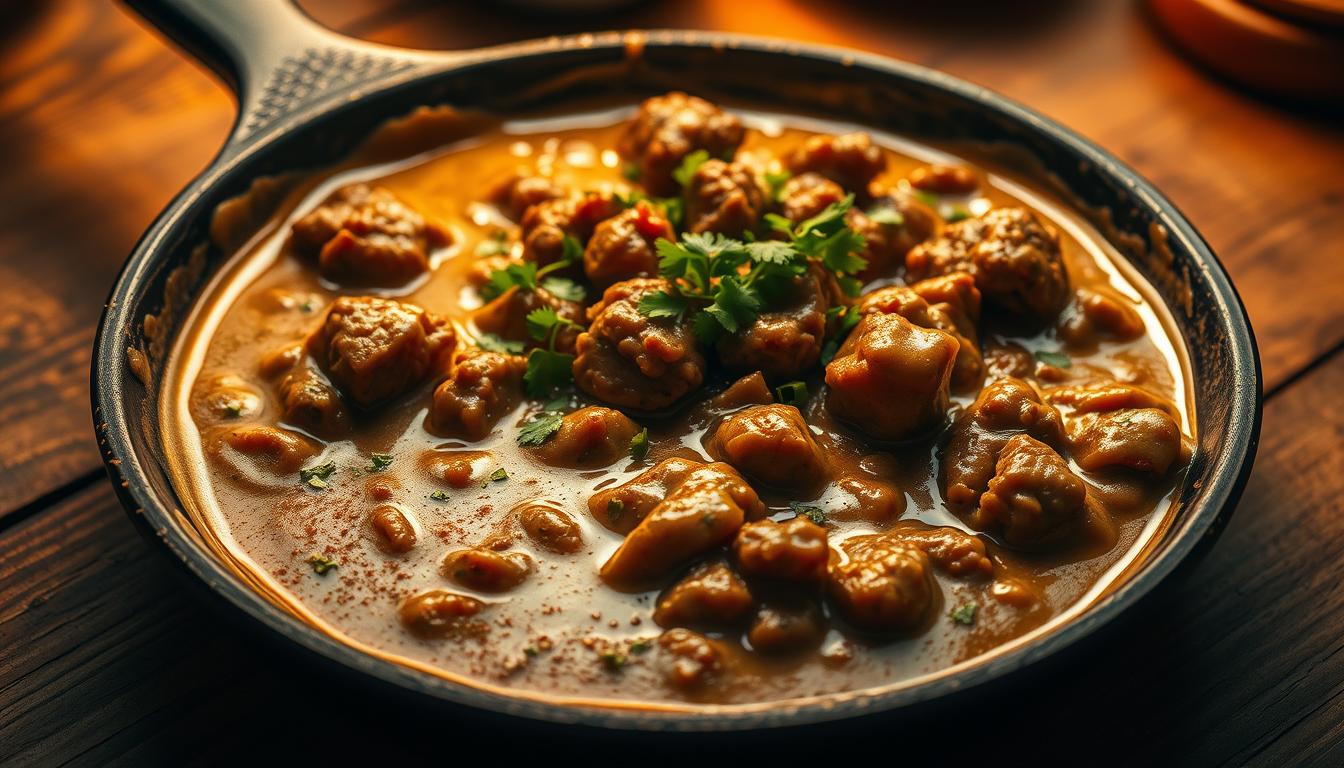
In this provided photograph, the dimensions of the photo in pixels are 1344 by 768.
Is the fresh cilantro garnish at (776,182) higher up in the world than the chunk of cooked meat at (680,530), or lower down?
higher up

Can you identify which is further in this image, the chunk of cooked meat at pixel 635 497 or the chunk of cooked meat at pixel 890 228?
the chunk of cooked meat at pixel 890 228

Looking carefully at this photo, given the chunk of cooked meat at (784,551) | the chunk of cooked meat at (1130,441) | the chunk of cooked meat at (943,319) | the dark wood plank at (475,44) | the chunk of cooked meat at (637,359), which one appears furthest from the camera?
the dark wood plank at (475,44)

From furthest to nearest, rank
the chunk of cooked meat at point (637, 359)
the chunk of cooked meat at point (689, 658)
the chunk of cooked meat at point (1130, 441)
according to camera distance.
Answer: the chunk of cooked meat at point (637, 359) → the chunk of cooked meat at point (1130, 441) → the chunk of cooked meat at point (689, 658)

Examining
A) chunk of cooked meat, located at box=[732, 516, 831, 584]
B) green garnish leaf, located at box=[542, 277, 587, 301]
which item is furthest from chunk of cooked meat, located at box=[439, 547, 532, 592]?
green garnish leaf, located at box=[542, 277, 587, 301]

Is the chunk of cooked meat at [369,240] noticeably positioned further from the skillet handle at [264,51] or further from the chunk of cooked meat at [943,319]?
the chunk of cooked meat at [943,319]

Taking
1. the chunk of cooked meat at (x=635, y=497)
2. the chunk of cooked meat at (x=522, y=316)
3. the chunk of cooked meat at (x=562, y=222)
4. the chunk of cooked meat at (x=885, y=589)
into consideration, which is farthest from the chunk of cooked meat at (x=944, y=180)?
the chunk of cooked meat at (x=885, y=589)

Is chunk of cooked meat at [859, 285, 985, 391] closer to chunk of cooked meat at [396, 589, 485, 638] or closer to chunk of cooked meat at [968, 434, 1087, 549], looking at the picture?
chunk of cooked meat at [968, 434, 1087, 549]

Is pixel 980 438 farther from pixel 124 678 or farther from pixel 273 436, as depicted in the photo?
pixel 124 678
